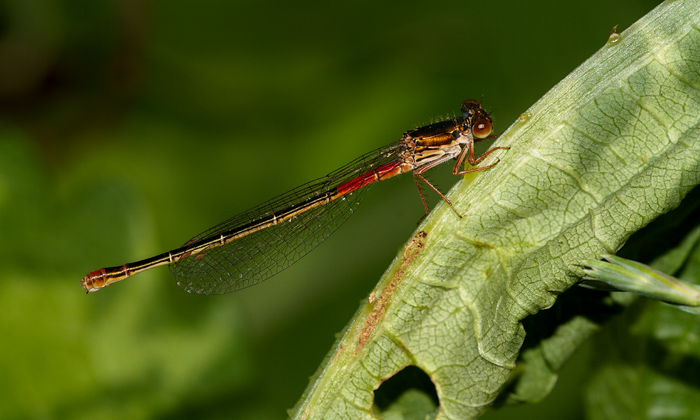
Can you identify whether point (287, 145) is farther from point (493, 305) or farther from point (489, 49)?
point (493, 305)


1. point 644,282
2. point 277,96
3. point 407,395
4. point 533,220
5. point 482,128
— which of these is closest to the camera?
A: point 644,282

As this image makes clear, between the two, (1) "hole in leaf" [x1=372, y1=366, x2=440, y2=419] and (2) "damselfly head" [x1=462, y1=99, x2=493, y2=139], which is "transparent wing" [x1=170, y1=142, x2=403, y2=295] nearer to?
(2) "damselfly head" [x1=462, y1=99, x2=493, y2=139]

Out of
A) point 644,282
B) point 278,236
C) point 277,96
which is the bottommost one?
point 644,282

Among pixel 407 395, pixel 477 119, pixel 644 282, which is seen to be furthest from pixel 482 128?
pixel 644 282

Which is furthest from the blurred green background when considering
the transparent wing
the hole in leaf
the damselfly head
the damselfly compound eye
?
the hole in leaf

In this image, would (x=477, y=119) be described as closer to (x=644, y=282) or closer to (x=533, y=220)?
(x=533, y=220)

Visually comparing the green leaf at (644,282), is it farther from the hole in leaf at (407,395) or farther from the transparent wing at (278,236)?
the transparent wing at (278,236)

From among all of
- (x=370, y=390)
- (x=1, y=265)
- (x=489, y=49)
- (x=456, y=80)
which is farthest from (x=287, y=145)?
(x=370, y=390)
